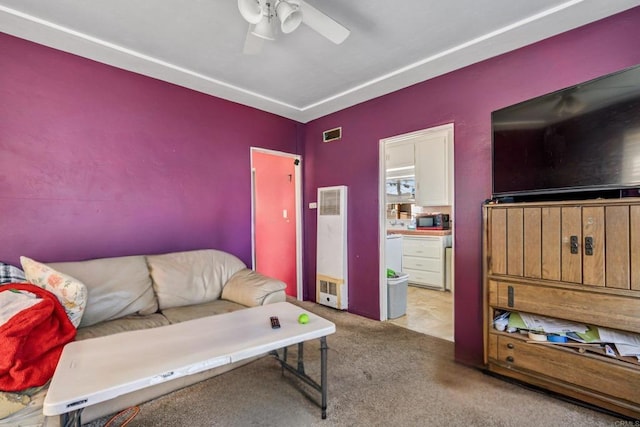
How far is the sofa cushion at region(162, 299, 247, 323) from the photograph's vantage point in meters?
2.16

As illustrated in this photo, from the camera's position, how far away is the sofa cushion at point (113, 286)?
Answer: 2.05 metres

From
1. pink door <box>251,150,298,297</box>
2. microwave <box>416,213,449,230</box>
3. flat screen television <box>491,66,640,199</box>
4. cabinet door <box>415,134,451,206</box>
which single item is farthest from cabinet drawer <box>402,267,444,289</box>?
flat screen television <box>491,66,640,199</box>

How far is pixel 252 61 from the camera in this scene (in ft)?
8.38

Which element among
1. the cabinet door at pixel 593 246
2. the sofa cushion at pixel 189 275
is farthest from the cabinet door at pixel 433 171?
the sofa cushion at pixel 189 275

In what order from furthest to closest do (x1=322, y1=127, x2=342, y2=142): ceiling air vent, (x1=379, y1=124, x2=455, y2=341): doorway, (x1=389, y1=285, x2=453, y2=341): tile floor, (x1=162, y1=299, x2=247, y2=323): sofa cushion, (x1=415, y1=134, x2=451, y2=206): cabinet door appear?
(x1=415, y1=134, x2=451, y2=206): cabinet door → (x1=322, y1=127, x2=342, y2=142): ceiling air vent → (x1=379, y1=124, x2=455, y2=341): doorway → (x1=389, y1=285, x2=453, y2=341): tile floor → (x1=162, y1=299, x2=247, y2=323): sofa cushion

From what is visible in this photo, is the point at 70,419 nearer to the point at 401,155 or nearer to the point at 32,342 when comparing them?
the point at 32,342

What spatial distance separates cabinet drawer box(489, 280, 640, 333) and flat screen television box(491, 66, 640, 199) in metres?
0.63

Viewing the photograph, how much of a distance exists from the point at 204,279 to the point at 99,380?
1.55 metres

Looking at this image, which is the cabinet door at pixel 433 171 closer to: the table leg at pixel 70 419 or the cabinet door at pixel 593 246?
the cabinet door at pixel 593 246

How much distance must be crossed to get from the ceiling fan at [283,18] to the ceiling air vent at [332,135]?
179 cm

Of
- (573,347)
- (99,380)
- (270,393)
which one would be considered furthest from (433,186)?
(99,380)

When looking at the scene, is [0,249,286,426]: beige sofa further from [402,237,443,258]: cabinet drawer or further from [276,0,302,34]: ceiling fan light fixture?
[402,237,443,258]: cabinet drawer

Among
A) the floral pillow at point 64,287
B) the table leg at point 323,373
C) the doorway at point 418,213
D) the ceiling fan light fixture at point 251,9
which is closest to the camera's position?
the ceiling fan light fixture at point 251,9

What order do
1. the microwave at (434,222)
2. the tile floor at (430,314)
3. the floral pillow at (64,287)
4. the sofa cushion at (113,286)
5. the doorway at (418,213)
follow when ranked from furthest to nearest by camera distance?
the microwave at (434,222) → the doorway at (418,213) → the tile floor at (430,314) → the sofa cushion at (113,286) → the floral pillow at (64,287)
